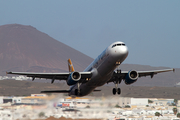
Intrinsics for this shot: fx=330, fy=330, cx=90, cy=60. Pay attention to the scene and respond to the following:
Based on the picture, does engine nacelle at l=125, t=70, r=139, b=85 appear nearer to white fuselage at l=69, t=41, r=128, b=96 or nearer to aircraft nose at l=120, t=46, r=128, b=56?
white fuselage at l=69, t=41, r=128, b=96

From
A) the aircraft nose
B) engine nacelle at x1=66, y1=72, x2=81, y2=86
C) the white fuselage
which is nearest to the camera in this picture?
the aircraft nose

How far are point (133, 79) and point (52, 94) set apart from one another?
16.8 metres

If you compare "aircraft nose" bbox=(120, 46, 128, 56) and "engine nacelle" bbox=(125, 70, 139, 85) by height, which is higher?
"aircraft nose" bbox=(120, 46, 128, 56)

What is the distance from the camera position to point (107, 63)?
44500 mm

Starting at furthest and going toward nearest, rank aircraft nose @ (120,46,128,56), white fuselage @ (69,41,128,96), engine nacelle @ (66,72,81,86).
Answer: engine nacelle @ (66,72,81,86), white fuselage @ (69,41,128,96), aircraft nose @ (120,46,128,56)

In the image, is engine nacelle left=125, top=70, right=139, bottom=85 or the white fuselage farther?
engine nacelle left=125, top=70, right=139, bottom=85

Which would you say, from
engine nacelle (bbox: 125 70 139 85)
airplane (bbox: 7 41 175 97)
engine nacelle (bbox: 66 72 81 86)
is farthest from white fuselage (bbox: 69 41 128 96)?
engine nacelle (bbox: 125 70 139 85)

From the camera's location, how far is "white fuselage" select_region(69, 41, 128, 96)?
43188 mm

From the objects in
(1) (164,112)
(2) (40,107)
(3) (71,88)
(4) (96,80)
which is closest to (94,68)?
(4) (96,80)

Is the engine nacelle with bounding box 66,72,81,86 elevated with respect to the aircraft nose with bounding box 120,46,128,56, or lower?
lower

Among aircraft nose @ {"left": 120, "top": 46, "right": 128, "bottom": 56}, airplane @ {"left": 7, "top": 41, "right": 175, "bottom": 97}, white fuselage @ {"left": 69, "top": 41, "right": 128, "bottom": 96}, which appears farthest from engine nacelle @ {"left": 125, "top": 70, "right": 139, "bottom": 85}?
aircraft nose @ {"left": 120, "top": 46, "right": 128, "bottom": 56}

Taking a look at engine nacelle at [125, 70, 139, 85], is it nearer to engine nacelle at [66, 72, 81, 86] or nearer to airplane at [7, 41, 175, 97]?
airplane at [7, 41, 175, 97]

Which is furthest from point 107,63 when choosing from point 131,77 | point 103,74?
point 131,77

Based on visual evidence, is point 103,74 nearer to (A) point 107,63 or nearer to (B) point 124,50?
(A) point 107,63
